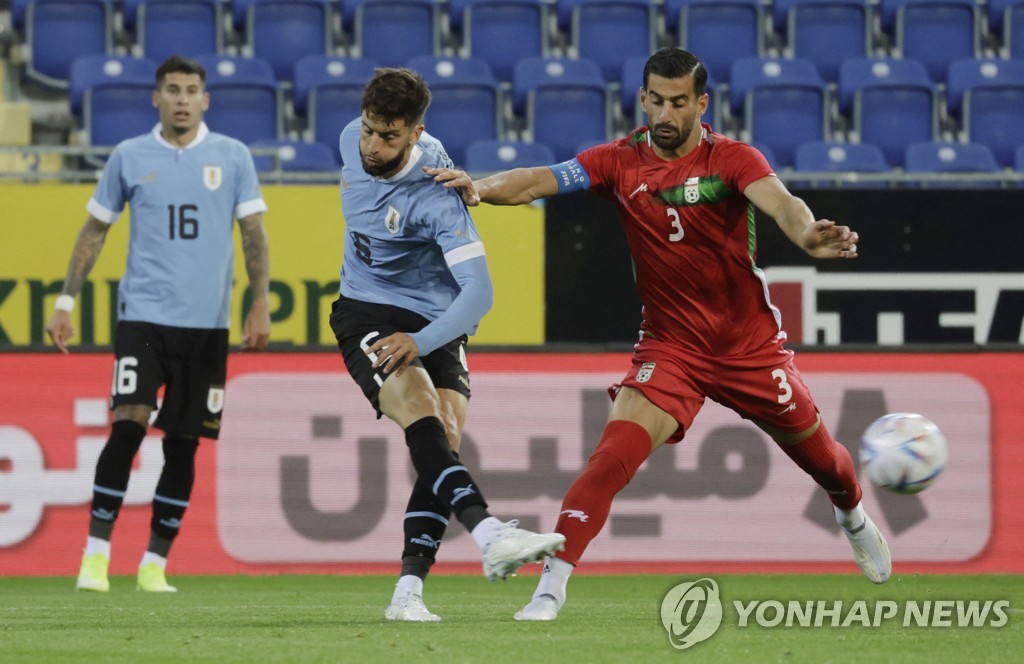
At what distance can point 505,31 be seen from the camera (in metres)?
13.6

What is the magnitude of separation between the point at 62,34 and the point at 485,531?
9.09 meters

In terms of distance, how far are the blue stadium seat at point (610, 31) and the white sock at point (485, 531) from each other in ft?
29.0

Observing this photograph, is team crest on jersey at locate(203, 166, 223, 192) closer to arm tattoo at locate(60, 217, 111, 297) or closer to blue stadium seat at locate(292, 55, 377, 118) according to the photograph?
arm tattoo at locate(60, 217, 111, 297)

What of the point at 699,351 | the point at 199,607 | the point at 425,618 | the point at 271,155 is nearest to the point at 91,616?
the point at 199,607

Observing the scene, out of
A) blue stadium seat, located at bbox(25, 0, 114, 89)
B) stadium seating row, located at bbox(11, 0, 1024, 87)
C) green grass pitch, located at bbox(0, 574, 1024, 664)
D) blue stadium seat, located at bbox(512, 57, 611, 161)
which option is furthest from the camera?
stadium seating row, located at bbox(11, 0, 1024, 87)

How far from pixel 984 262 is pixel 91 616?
19.8ft

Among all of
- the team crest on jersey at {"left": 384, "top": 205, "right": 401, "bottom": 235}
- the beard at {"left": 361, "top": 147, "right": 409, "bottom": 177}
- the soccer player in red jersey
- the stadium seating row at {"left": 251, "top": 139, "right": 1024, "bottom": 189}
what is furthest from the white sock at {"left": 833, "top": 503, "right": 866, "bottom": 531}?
the stadium seating row at {"left": 251, "top": 139, "right": 1024, "bottom": 189}

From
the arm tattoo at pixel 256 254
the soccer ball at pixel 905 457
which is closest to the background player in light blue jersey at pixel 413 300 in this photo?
the soccer ball at pixel 905 457

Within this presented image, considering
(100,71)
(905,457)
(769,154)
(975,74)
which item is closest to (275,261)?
(100,71)

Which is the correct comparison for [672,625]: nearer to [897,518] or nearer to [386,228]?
[386,228]

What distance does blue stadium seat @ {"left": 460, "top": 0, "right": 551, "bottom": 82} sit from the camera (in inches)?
535

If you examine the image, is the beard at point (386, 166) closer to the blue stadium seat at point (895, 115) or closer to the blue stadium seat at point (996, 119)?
the blue stadium seat at point (895, 115)

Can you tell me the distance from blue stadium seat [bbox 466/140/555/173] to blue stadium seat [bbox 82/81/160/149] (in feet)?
7.38

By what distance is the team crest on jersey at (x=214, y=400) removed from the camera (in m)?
7.69
